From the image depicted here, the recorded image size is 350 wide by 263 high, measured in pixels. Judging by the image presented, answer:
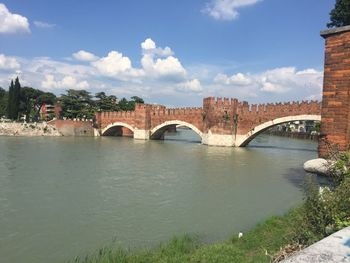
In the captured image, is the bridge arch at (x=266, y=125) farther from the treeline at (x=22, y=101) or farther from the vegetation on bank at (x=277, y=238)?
the treeline at (x=22, y=101)

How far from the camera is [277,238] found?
15.9ft

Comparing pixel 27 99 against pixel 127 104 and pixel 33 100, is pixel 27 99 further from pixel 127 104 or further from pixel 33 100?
pixel 127 104

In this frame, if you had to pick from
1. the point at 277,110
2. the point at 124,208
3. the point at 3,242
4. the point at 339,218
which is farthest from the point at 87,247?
the point at 277,110

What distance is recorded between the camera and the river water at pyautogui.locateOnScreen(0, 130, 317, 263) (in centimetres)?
570

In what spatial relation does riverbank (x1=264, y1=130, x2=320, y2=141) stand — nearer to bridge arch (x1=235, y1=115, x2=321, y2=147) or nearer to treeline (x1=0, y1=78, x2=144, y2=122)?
bridge arch (x1=235, y1=115, x2=321, y2=147)

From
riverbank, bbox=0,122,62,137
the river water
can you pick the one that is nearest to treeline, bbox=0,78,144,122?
riverbank, bbox=0,122,62,137

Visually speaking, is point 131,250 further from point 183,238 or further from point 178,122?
point 178,122

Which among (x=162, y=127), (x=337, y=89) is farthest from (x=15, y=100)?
(x=337, y=89)

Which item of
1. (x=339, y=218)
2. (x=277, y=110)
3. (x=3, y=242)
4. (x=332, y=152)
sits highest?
(x=277, y=110)

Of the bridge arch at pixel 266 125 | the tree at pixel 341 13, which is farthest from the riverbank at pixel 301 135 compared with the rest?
the tree at pixel 341 13

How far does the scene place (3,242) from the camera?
5523mm

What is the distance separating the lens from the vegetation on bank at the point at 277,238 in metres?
3.25

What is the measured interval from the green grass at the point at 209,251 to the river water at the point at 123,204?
497 millimetres

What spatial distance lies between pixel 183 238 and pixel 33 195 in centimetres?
497
